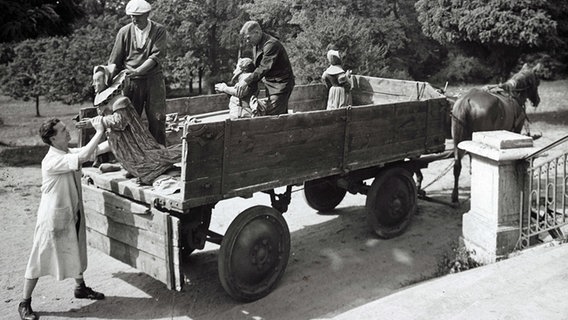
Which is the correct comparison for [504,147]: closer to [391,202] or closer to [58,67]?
[391,202]

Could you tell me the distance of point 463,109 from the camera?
9.91 meters

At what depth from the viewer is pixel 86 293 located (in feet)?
20.5

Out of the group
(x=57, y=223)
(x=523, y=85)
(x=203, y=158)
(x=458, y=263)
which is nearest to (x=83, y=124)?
(x=57, y=223)

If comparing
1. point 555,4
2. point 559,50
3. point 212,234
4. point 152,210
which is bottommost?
point 212,234

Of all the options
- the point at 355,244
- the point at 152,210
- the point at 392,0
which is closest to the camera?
the point at 152,210

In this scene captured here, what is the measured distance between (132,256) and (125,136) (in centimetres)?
125

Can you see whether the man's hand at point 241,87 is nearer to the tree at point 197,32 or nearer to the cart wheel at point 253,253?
the cart wheel at point 253,253

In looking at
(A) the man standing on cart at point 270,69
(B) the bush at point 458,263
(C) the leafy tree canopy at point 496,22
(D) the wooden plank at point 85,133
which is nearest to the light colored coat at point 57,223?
(D) the wooden plank at point 85,133

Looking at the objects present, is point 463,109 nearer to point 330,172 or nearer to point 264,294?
point 330,172

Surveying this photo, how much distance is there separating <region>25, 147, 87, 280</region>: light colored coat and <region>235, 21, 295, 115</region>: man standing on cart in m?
2.26

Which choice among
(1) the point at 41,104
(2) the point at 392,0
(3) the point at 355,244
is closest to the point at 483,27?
(2) the point at 392,0

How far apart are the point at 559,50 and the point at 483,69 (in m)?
9.54

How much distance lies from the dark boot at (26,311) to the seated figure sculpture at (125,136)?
163 centimetres

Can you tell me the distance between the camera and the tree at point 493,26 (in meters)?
16.7
